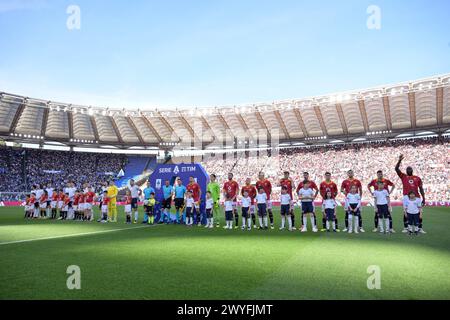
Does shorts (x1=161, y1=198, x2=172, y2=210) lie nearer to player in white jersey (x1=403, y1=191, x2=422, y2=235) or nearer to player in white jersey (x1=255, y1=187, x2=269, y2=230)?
player in white jersey (x1=255, y1=187, x2=269, y2=230)

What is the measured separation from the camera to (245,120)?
142 ft

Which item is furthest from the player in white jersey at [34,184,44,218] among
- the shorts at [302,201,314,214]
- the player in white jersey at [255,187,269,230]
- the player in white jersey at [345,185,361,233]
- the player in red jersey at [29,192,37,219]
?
the player in white jersey at [345,185,361,233]

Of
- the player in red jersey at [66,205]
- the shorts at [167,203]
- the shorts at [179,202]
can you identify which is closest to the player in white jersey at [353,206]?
the shorts at [179,202]

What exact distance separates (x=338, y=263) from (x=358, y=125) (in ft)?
128

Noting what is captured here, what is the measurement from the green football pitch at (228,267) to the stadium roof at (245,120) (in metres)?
29.5

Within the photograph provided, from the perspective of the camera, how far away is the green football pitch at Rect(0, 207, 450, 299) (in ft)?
15.5

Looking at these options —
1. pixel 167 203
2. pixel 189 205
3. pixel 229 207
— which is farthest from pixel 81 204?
pixel 229 207

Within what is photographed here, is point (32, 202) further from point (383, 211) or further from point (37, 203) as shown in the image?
point (383, 211)

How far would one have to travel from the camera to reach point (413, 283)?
202 inches

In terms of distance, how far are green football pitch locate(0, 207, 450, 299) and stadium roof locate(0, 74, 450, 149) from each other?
96.9 ft

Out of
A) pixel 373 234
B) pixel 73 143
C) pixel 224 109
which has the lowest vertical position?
pixel 373 234

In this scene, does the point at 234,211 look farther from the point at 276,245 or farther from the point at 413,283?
the point at 413,283

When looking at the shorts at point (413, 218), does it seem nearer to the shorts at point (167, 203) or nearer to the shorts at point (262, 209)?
the shorts at point (262, 209)
